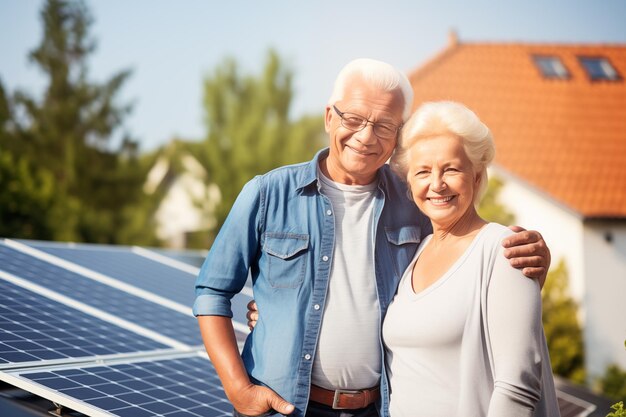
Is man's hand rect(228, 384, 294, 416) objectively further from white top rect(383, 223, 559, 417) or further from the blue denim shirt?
white top rect(383, 223, 559, 417)

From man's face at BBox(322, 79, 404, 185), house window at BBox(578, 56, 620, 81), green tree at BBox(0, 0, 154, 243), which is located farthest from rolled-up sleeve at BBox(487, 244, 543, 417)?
green tree at BBox(0, 0, 154, 243)

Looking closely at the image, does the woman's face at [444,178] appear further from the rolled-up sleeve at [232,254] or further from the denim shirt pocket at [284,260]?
the rolled-up sleeve at [232,254]

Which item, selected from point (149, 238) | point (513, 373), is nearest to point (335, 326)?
point (513, 373)

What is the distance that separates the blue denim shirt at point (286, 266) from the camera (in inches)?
122

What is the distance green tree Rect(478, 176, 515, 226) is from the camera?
15.5 m

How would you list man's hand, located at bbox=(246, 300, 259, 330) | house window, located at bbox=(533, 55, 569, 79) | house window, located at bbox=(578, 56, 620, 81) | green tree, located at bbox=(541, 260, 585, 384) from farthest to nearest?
house window, located at bbox=(578, 56, 620, 81)
house window, located at bbox=(533, 55, 569, 79)
green tree, located at bbox=(541, 260, 585, 384)
man's hand, located at bbox=(246, 300, 259, 330)

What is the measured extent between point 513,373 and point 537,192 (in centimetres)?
1535

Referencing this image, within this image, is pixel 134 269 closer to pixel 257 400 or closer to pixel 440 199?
pixel 257 400

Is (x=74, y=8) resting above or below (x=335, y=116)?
above

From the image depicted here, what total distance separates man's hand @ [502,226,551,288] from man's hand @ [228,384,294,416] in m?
1.09

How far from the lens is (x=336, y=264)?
125 inches

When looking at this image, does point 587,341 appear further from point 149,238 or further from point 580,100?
point 149,238

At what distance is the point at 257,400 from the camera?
3102 millimetres

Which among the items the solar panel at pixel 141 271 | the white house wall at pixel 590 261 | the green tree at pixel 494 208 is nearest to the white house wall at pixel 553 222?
the white house wall at pixel 590 261
